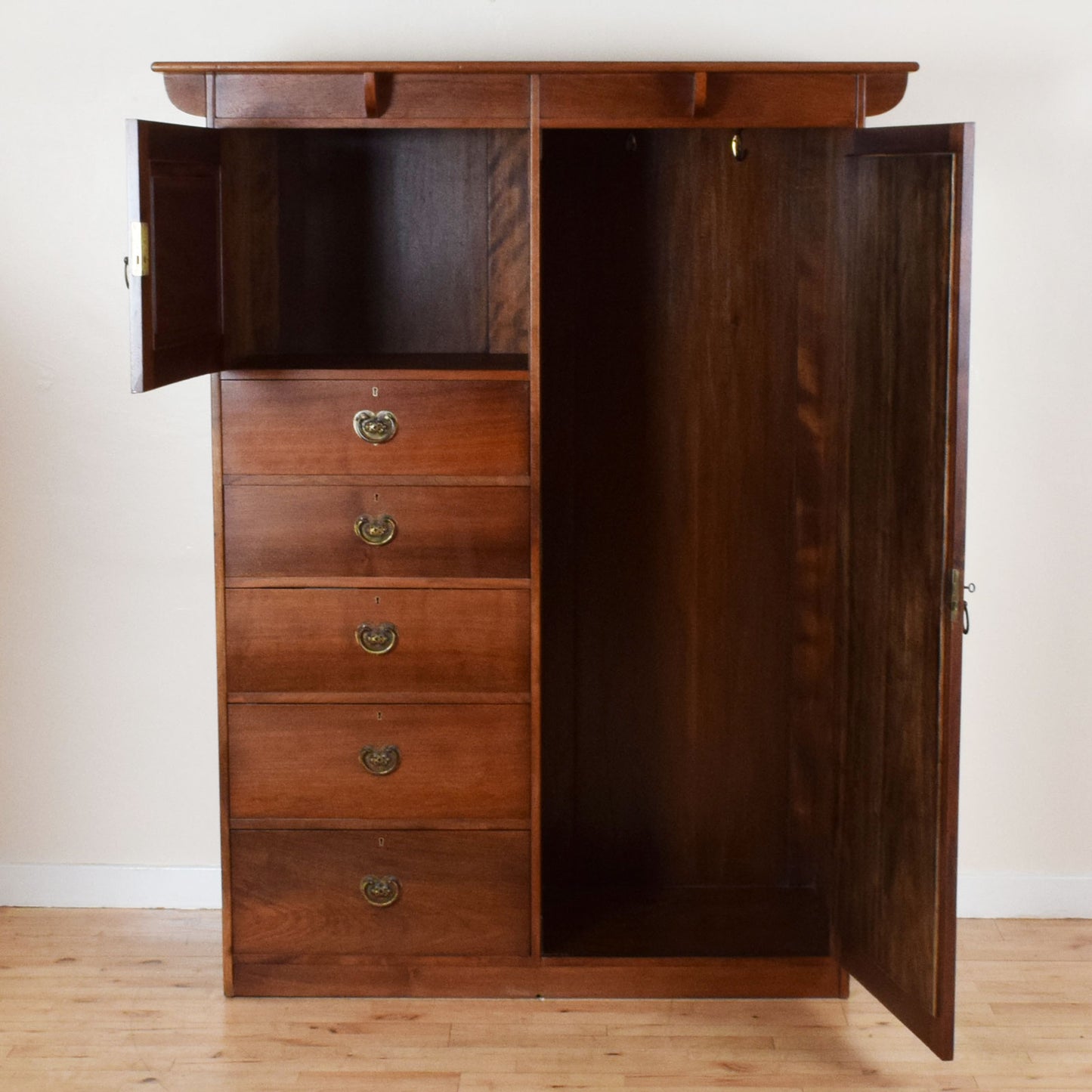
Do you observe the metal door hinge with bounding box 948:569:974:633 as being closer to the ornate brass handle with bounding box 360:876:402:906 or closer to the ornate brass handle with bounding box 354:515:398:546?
the ornate brass handle with bounding box 354:515:398:546

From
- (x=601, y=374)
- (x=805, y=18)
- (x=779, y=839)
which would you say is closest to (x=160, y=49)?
(x=601, y=374)

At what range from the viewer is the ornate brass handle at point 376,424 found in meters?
2.78

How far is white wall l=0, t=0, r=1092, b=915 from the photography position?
3.11 meters

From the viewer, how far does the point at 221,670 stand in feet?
9.35

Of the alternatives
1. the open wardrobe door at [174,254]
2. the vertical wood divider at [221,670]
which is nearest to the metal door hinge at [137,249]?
the open wardrobe door at [174,254]

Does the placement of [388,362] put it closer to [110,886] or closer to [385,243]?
[385,243]

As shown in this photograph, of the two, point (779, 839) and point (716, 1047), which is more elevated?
point (779, 839)

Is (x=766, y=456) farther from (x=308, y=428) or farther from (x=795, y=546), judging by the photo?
(x=308, y=428)

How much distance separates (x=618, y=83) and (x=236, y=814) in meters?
1.64

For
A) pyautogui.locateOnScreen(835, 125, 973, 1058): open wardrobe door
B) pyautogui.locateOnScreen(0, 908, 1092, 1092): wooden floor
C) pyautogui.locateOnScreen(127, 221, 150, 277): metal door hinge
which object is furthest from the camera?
pyautogui.locateOnScreen(0, 908, 1092, 1092): wooden floor

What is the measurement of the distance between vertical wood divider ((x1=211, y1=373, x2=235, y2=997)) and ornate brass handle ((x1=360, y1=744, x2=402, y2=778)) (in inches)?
11.3

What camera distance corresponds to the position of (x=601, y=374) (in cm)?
317

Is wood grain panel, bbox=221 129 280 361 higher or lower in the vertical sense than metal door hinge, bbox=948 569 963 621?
higher

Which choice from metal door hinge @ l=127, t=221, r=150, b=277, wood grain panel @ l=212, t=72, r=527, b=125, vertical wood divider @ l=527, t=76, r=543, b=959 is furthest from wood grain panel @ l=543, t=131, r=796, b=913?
metal door hinge @ l=127, t=221, r=150, b=277
